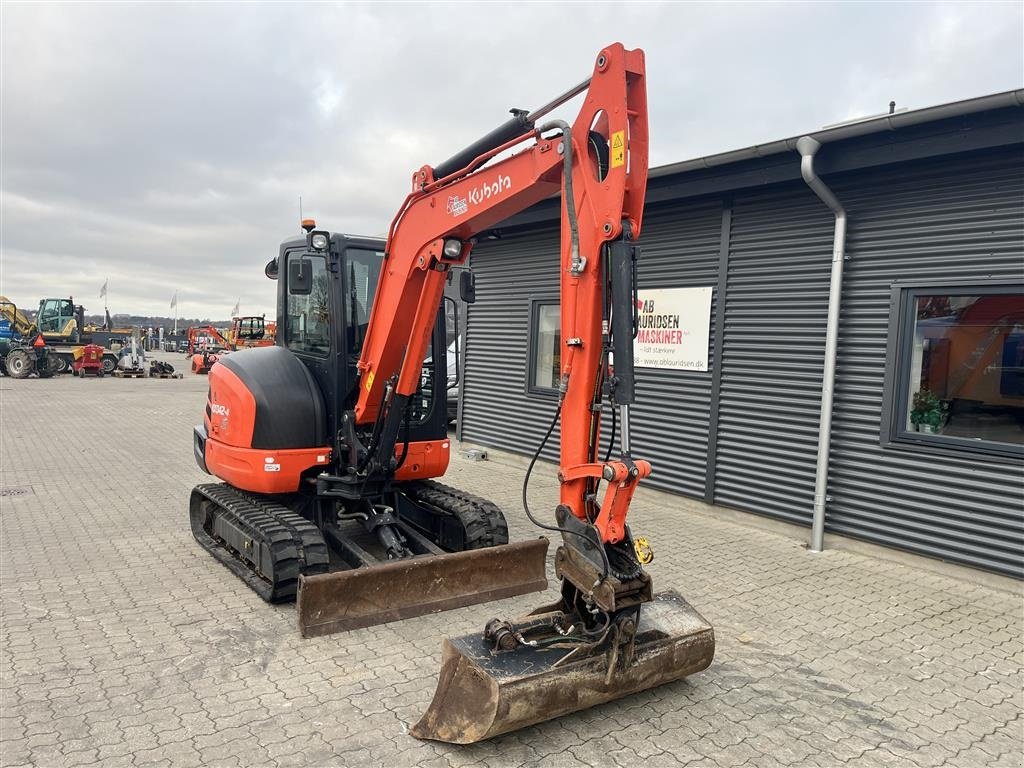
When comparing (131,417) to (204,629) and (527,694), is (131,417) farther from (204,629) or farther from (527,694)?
(527,694)

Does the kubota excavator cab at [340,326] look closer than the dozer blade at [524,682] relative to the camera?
No

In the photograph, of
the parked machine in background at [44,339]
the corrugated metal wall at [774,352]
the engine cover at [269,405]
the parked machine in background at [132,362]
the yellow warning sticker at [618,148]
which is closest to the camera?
the yellow warning sticker at [618,148]

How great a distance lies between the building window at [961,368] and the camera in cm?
573

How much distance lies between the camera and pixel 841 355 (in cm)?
665

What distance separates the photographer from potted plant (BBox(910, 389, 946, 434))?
6.13 meters

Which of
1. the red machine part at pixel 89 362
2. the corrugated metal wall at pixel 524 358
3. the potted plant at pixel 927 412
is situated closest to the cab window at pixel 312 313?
the corrugated metal wall at pixel 524 358

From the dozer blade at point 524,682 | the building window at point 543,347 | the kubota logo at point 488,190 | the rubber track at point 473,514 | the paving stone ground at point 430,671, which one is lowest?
the paving stone ground at point 430,671

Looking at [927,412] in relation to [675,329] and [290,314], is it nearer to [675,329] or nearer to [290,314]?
[675,329]

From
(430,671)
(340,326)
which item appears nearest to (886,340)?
(340,326)

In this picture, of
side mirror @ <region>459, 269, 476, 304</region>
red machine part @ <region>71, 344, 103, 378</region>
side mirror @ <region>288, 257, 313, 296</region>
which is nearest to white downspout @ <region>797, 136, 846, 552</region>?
side mirror @ <region>459, 269, 476, 304</region>

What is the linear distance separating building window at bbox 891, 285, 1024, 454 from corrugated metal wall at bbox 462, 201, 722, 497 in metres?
2.10

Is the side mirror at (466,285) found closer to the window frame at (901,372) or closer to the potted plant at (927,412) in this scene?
the window frame at (901,372)

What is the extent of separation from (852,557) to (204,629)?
555 centimetres

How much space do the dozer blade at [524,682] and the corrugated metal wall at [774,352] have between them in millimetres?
3871
